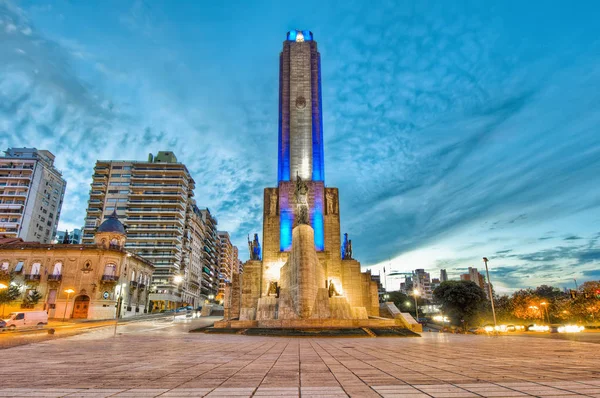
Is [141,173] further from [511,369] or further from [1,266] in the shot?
[511,369]

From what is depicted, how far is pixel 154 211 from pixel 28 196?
24170 mm

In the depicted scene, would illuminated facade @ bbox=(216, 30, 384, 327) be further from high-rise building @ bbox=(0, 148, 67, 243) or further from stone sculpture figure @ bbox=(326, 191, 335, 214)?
high-rise building @ bbox=(0, 148, 67, 243)

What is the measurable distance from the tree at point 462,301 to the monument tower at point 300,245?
71.2ft

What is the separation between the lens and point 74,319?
42344 millimetres

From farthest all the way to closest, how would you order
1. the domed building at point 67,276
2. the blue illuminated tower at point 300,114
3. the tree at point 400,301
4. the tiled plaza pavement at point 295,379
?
the tree at point 400,301 < the blue illuminated tower at point 300,114 < the domed building at point 67,276 < the tiled plaza pavement at point 295,379

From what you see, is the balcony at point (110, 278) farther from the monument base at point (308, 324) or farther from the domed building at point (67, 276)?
the monument base at point (308, 324)

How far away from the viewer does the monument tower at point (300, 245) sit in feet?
98.4

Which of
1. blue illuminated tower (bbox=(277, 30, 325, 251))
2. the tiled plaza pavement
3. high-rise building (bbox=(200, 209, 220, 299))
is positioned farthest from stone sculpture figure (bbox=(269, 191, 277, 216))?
high-rise building (bbox=(200, 209, 220, 299))

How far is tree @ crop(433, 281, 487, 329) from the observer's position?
56.9 meters

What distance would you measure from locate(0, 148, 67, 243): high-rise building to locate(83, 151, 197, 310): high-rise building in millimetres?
9700

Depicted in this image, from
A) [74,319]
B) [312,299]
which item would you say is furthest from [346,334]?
[74,319]

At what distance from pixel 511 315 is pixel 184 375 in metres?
62.6

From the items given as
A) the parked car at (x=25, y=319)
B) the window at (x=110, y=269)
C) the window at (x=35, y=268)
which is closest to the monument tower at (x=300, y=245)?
the parked car at (x=25, y=319)

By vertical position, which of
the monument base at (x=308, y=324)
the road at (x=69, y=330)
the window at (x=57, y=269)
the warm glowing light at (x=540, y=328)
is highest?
the window at (x=57, y=269)
